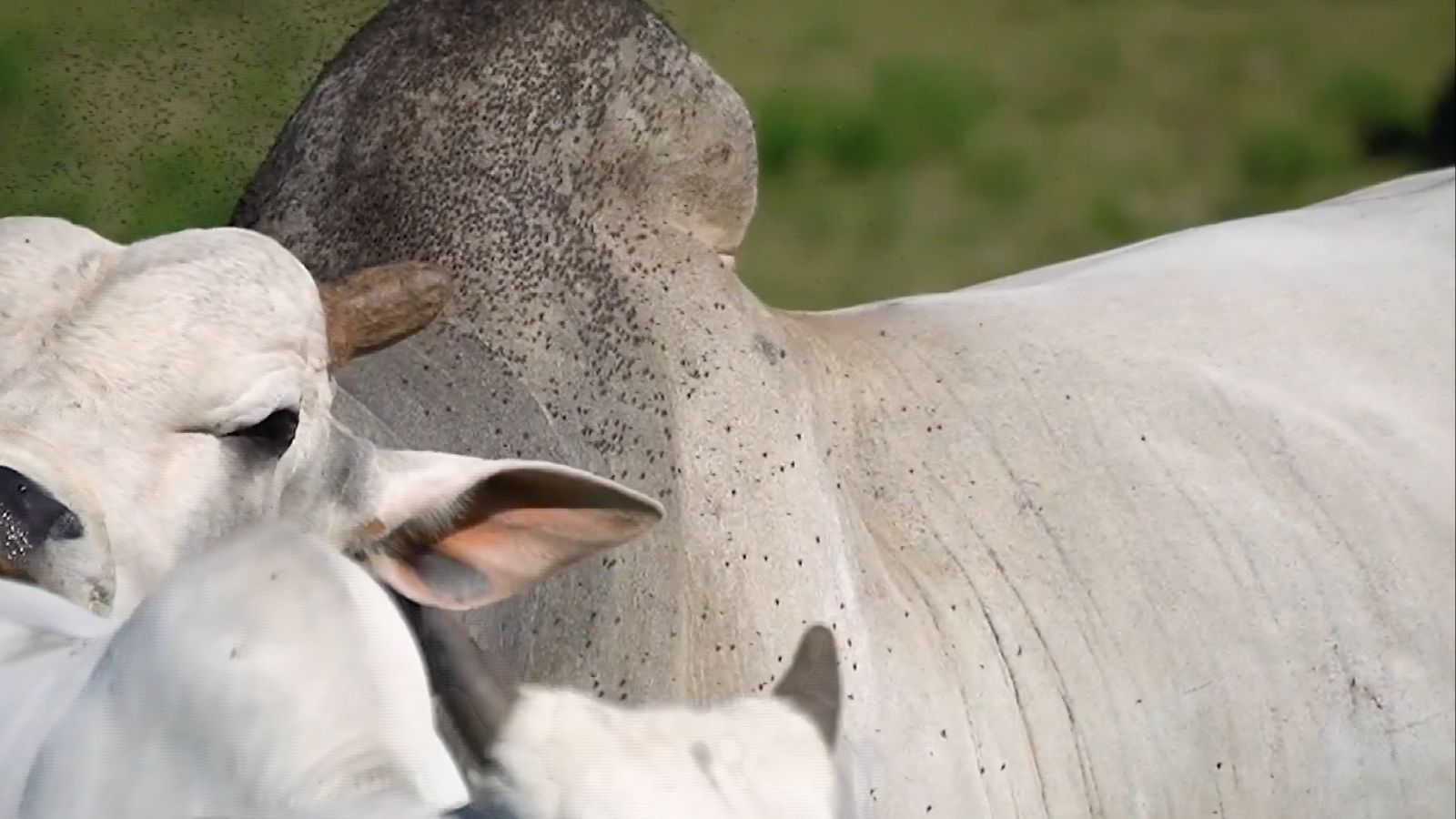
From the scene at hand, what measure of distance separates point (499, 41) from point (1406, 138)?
4.86 m

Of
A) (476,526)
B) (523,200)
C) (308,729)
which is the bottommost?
(308,729)

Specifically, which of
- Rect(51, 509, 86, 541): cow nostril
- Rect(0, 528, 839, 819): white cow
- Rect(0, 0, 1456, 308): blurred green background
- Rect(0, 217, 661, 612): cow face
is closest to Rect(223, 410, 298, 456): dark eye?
Rect(0, 217, 661, 612): cow face

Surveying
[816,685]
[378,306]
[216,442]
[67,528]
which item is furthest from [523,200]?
[816,685]

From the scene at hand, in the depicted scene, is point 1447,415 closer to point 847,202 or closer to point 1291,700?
point 1291,700

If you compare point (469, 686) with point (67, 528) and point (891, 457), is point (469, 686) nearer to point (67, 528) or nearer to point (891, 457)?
point (67, 528)

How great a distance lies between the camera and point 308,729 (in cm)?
100

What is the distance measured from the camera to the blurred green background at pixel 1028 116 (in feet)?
17.4

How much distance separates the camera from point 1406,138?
6.33m

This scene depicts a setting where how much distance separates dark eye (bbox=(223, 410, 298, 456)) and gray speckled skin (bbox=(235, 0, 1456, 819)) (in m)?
0.20

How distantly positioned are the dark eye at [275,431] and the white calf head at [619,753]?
2.31ft

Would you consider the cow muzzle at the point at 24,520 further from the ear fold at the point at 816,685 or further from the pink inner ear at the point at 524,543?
the ear fold at the point at 816,685

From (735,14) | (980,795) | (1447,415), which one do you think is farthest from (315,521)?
(735,14)

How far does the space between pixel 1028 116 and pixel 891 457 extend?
4052 mm

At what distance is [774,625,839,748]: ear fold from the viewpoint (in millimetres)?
1180
